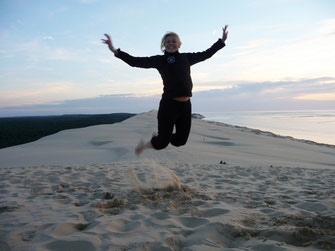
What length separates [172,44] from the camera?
13.8ft

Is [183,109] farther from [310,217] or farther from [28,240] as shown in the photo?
[28,240]

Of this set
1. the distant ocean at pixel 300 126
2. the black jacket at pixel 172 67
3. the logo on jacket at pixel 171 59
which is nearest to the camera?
the black jacket at pixel 172 67

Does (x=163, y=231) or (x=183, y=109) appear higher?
(x=183, y=109)

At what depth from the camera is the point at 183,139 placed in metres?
4.29

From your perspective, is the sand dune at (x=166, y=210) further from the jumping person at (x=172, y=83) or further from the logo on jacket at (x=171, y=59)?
the logo on jacket at (x=171, y=59)

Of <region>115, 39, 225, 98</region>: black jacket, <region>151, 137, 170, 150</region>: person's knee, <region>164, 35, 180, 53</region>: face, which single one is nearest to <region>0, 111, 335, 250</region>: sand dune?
<region>151, 137, 170, 150</region>: person's knee

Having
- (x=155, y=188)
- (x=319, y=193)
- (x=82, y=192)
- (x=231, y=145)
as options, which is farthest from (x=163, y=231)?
(x=231, y=145)

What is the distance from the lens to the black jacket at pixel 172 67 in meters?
3.97

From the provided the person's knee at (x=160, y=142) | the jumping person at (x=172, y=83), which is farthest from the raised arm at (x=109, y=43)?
the person's knee at (x=160, y=142)

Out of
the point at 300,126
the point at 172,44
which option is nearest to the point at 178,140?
the point at 172,44

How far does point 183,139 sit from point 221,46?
5.38 feet

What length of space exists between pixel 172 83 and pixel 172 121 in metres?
0.54

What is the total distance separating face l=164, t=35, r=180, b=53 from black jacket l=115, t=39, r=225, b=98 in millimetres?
63

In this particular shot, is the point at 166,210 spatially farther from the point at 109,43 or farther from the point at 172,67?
the point at 109,43
